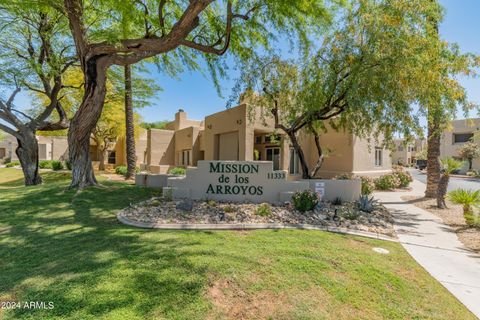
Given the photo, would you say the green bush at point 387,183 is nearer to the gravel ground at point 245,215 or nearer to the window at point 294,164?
the window at point 294,164

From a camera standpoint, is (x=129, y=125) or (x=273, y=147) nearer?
(x=129, y=125)

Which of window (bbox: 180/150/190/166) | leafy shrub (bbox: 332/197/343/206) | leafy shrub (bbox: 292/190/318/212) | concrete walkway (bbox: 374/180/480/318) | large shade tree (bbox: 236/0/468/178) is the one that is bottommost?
concrete walkway (bbox: 374/180/480/318)

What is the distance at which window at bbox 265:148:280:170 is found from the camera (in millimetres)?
19203

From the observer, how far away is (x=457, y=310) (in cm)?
384

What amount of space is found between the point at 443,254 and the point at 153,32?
40.3ft

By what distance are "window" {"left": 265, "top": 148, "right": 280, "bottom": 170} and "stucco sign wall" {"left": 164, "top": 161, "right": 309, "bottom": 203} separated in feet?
30.6

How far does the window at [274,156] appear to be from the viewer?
63.0 feet

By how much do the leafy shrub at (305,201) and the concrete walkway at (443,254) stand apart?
261 centimetres

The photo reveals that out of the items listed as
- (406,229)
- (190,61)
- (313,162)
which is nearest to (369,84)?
(406,229)

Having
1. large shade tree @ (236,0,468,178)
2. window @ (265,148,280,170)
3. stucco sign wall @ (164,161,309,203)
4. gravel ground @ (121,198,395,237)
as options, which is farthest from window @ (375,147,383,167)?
stucco sign wall @ (164,161,309,203)

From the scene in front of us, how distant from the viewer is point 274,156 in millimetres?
19672

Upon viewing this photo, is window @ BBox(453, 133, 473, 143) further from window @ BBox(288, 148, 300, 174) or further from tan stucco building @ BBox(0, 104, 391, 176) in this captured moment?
window @ BBox(288, 148, 300, 174)

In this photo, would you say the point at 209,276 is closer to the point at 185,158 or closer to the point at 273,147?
the point at 273,147

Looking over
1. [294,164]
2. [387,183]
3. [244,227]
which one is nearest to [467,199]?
[244,227]
